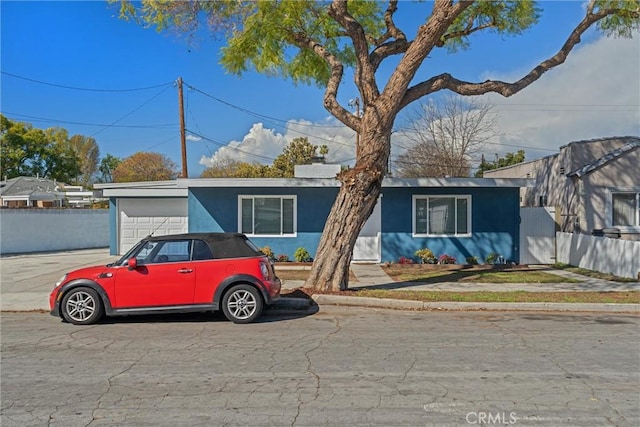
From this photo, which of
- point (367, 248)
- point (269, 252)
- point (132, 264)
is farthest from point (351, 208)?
point (367, 248)

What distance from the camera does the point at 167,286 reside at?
8023mm

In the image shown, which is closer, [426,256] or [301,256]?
[426,256]

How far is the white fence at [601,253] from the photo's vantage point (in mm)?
13086

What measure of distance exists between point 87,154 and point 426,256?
61.2 m

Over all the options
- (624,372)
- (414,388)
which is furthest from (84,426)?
(624,372)

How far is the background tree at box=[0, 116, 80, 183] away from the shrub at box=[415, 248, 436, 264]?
3694cm

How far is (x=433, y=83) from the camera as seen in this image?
444 inches

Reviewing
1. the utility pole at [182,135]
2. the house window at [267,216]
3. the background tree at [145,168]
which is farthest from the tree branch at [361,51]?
the background tree at [145,168]

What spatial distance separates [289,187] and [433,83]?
699 centimetres

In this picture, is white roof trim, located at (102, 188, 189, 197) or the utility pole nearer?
white roof trim, located at (102, 188, 189, 197)

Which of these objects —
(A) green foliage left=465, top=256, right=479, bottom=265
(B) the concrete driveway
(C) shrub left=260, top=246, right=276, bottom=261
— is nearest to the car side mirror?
(B) the concrete driveway

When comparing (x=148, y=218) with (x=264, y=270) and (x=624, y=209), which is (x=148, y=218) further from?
(x=624, y=209)

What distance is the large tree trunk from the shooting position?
10.5 meters

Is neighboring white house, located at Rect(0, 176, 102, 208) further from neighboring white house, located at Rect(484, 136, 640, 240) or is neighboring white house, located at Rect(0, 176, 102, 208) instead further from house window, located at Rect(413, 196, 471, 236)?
neighboring white house, located at Rect(484, 136, 640, 240)
